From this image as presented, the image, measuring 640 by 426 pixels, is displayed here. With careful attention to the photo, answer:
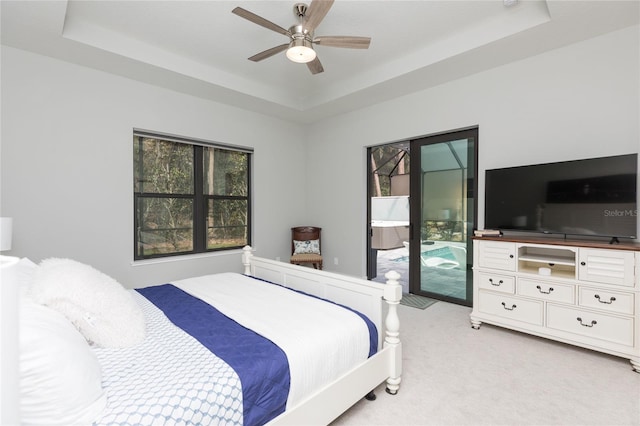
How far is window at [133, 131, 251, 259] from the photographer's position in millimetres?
3783

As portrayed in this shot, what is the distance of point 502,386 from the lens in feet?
6.72

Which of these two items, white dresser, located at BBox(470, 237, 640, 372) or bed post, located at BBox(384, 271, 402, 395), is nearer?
bed post, located at BBox(384, 271, 402, 395)

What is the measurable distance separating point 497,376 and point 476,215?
1.80m

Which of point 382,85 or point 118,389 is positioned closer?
point 118,389

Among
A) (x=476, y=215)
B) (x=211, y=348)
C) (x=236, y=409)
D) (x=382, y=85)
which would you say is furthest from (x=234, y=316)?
(x=382, y=85)

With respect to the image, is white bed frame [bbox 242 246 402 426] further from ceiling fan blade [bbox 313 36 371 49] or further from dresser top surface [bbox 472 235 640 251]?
ceiling fan blade [bbox 313 36 371 49]

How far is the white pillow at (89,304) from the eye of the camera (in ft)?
4.18

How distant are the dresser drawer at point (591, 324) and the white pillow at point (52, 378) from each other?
3081 mm

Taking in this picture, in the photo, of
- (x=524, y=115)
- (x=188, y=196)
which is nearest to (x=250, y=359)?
(x=188, y=196)

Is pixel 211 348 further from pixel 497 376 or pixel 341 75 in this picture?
pixel 341 75

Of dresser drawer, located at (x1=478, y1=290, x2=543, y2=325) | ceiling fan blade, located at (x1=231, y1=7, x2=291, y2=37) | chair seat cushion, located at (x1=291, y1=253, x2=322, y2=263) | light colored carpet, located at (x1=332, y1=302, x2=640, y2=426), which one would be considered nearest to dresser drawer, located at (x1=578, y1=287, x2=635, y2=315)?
dresser drawer, located at (x1=478, y1=290, x2=543, y2=325)

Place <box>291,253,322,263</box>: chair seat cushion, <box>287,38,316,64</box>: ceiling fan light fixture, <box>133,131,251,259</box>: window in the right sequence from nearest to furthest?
<box>287,38,316,64</box>: ceiling fan light fixture → <box>133,131,251,259</box>: window → <box>291,253,322,263</box>: chair seat cushion

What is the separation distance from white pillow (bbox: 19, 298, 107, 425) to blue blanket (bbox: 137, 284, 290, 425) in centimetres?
47

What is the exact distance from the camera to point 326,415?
4.99 ft
